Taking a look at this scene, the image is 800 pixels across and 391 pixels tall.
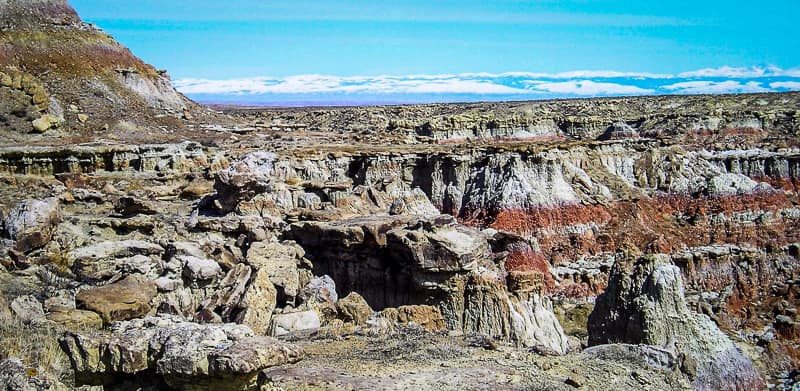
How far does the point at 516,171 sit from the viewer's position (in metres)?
36.7

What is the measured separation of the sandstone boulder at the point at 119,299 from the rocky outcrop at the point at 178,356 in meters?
3.92

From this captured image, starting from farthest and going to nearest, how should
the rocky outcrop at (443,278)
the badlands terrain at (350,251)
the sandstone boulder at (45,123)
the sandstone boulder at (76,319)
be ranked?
1. the sandstone boulder at (45,123)
2. the rocky outcrop at (443,278)
3. the sandstone boulder at (76,319)
4. the badlands terrain at (350,251)

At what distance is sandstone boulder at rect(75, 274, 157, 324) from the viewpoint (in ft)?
47.9

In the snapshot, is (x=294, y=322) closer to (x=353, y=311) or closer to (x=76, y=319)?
(x=353, y=311)

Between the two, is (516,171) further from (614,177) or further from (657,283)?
(657,283)

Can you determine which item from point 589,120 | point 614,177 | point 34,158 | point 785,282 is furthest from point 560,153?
point 589,120

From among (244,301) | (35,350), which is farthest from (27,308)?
(244,301)

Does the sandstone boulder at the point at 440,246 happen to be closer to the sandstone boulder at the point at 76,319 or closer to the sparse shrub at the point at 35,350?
the sandstone boulder at the point at 76,319

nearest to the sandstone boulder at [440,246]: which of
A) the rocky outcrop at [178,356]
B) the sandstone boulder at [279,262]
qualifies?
the sandstone boulder at [279,262]

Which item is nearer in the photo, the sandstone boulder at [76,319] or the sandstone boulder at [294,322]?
the sandstone boulder at [76,319]

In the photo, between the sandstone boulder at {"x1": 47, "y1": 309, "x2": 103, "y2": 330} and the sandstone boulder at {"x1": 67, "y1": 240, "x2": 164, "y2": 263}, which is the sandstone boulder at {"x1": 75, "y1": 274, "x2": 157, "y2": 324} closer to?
the sandstone boulder at {"x1": 47, "y1": 309, "x2": 103, "y2": 330}

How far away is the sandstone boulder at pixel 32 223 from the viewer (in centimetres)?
1828

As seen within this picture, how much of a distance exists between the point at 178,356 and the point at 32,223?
10924 mm

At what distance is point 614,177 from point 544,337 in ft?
84.7
